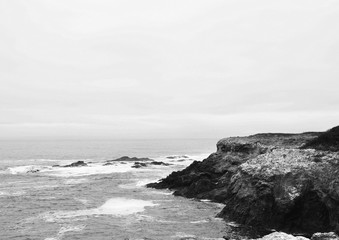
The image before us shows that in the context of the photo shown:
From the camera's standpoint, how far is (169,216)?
1415 inches

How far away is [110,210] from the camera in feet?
126

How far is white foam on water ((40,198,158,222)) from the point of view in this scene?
3556cm

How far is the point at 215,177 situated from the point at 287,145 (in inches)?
476

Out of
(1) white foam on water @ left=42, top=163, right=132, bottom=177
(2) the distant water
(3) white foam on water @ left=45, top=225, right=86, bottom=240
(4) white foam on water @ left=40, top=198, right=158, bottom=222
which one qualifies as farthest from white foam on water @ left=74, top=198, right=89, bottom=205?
(1) white foam on water @ left=42, top=163, right=132, bottom=177

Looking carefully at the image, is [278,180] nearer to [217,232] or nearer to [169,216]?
[217,232]

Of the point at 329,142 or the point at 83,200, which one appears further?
the point at 83,200

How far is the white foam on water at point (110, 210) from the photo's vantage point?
117ft

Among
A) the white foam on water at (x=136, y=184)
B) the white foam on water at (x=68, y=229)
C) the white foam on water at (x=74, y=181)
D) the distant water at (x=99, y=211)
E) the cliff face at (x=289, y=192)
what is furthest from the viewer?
the white foam on water at (x=74, y=181)

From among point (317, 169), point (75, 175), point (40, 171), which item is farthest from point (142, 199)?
point (40, 171)

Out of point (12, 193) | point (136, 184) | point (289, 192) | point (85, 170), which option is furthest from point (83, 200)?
point (85, 170)

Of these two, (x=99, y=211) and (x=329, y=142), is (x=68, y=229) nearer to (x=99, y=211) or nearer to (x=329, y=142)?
(x=99, y=211)

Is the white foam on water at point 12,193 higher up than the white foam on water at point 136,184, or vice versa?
the white foam on water at point 136,184

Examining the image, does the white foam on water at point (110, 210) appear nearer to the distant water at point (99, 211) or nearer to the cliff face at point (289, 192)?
the distant water at point (99, 211)

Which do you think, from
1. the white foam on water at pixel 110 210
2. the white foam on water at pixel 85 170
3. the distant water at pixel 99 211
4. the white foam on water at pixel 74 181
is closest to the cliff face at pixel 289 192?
the distant water at pixel 99 211
